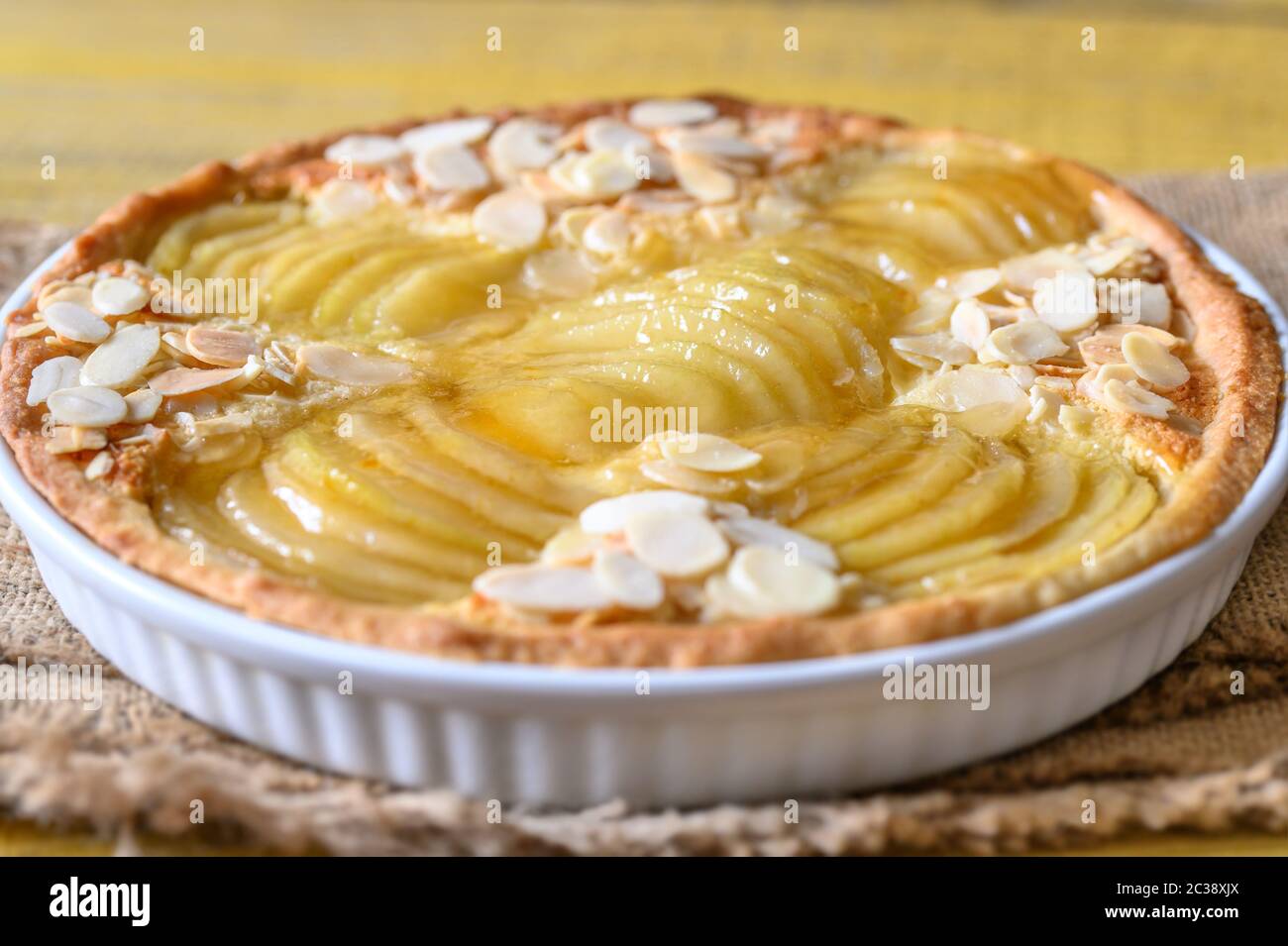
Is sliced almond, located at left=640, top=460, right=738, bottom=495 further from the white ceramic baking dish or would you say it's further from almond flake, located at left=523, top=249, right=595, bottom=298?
almond flake, located at left=523, top=249, right=595, bottom=298

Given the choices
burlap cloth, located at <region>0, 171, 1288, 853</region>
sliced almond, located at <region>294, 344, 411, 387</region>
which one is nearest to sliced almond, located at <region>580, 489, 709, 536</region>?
burlap cloth, located at <region>0, 171, 1288, 853</region>

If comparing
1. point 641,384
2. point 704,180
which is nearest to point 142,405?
point 641,384

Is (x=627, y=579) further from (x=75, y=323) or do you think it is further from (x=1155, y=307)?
(x=1155, y=307)

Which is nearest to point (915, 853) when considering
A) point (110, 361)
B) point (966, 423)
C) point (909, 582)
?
point (909, 582)

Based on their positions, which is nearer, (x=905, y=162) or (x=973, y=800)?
(x=973, y=800)

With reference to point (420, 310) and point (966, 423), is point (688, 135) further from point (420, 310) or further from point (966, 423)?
point (966, 423)
